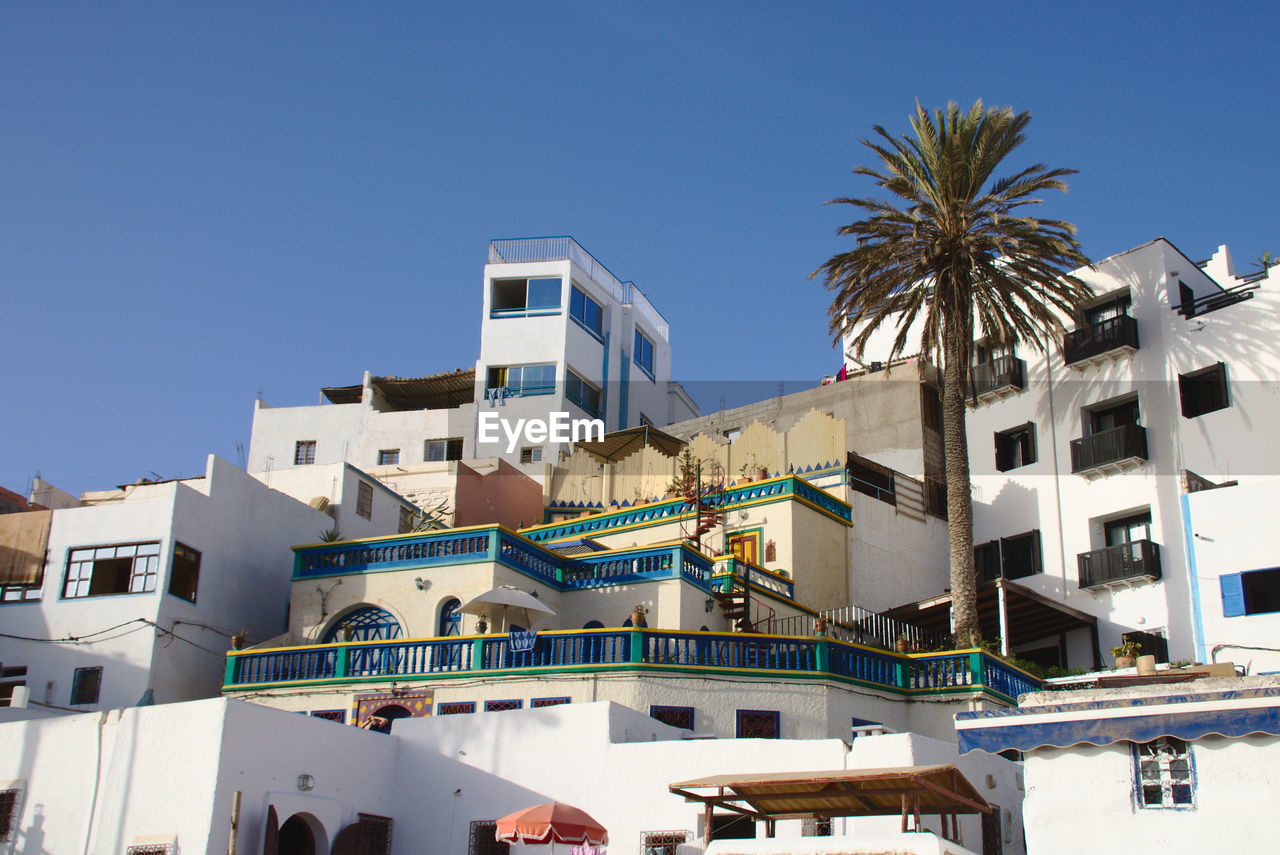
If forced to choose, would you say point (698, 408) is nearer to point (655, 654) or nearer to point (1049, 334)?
point (1049, 334)

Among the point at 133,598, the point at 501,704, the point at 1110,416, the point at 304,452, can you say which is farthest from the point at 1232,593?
the point at 304,452

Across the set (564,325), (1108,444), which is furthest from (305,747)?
(564,325)

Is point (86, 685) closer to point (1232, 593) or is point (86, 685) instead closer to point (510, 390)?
point (1232, 593)

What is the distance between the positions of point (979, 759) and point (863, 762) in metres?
2.63

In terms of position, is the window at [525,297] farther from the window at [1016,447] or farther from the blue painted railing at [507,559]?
the blue painted railing at [507,559]

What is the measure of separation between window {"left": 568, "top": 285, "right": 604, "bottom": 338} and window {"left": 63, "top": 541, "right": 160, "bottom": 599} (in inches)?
1043

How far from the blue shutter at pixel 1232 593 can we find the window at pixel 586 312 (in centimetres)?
2969

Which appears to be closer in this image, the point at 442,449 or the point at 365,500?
the point at 365,500

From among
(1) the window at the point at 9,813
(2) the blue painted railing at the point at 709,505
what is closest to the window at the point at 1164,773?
(1) the window at the point at 9,813

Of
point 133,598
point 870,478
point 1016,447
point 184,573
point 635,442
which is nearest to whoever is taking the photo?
point 133,598

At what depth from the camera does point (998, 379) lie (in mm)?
35750

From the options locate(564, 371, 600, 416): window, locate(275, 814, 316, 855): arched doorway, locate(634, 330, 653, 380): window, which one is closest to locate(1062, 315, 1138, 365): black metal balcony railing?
locate(564, 371, 600, 416): window

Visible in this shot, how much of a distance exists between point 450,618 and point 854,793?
13.5m

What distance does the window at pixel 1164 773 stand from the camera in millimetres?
13148
